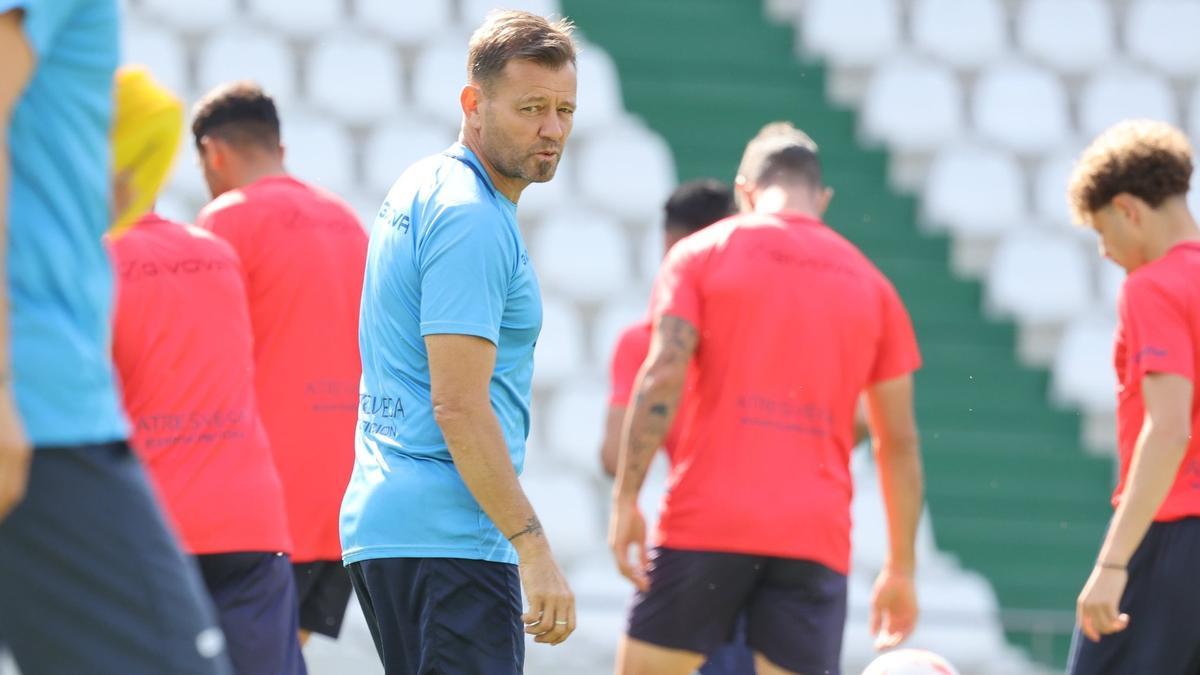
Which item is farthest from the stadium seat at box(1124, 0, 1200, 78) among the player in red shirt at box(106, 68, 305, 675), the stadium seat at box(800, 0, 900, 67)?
the player in red shirt at box(106, 68, 305, 675)

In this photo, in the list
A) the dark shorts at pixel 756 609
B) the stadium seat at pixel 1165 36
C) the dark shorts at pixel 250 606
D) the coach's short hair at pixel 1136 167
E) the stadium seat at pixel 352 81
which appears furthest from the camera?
the stadium seat at pixel 1165 36

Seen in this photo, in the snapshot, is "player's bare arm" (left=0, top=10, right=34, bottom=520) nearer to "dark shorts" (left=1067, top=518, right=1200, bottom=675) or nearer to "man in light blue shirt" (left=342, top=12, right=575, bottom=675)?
"man in light blue shirt" (left=342, top=12, right=575, bottom=675)

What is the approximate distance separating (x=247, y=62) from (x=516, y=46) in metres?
6.51

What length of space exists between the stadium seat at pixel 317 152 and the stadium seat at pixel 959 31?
386 centimetres

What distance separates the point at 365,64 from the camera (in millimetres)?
9883

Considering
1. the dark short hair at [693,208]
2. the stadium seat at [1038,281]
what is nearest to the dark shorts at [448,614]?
the dark short hair at [693,208]

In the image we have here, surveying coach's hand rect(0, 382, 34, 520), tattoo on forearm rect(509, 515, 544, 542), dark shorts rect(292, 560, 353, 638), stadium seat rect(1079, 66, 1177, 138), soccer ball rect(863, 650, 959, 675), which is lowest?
dark shorts rect(292, 560, 353, 638)

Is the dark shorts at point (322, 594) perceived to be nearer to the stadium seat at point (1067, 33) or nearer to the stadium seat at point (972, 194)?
the stadium seat at point (972, 194)

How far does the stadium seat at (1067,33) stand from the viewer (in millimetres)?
11227

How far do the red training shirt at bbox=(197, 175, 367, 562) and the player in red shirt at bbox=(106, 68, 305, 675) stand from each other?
47cm

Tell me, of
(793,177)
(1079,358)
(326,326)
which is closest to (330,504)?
(326,326)

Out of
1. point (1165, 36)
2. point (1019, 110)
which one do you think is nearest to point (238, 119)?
point (1019, 110)

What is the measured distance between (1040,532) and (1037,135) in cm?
265

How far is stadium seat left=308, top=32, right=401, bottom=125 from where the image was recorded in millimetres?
9766
